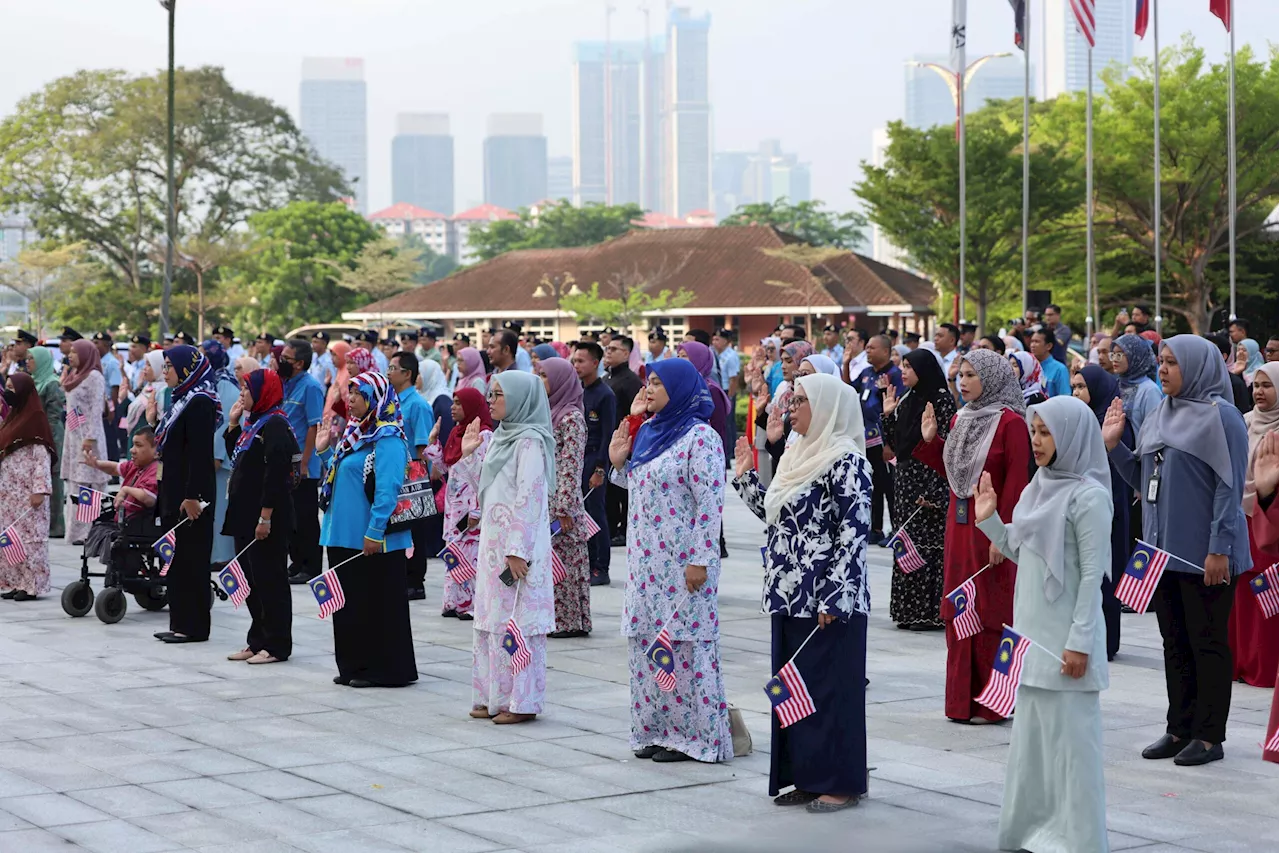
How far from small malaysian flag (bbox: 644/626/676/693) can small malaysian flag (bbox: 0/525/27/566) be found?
6.15 meters

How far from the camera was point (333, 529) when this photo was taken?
8211mm

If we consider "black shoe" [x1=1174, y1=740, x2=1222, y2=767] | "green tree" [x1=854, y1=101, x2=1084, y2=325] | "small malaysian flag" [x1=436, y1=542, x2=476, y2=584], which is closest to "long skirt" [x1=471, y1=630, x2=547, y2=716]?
"small malaysian flag" [x1=436, y1=542, x2=476, y2=584]

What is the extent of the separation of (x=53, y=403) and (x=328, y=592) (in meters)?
6.55

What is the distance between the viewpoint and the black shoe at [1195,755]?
21.6 ft

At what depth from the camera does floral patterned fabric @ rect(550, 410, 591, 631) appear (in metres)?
9.42

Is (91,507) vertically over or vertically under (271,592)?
over

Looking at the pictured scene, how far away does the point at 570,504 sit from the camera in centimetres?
944

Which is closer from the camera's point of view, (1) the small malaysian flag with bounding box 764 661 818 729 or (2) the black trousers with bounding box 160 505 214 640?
(1) the small malaysian flag with bounding box 764 661 818 729

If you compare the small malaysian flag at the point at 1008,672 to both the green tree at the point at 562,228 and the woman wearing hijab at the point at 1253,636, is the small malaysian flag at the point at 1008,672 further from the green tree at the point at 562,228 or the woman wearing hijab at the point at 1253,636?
the green tree at the point at 562,228

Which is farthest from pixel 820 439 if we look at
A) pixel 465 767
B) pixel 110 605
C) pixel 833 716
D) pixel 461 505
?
pixel 110 605

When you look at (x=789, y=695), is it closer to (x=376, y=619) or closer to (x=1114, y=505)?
(x=376, y=619)

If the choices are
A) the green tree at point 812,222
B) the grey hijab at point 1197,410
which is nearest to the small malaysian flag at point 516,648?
the grey hijab at point 1197,410

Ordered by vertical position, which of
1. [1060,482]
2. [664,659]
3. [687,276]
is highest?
[687,276]

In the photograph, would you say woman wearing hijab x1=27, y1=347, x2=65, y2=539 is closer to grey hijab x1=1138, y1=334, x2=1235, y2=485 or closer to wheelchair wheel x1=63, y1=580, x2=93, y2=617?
wheelchair wheel x1=63, y1=580, x2=93, y2=617
